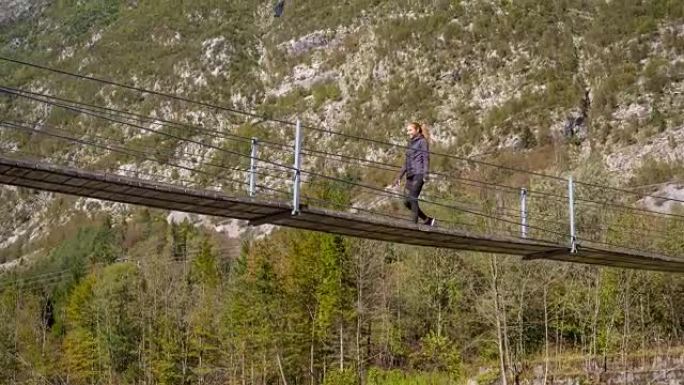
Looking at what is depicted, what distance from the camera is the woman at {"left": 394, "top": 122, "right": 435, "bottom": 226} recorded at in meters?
11.6

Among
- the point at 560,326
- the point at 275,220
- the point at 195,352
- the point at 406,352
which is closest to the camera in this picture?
the point at 275,220

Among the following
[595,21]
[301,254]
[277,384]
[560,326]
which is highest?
[595,21]

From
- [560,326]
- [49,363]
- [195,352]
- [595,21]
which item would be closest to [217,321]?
[195,352]

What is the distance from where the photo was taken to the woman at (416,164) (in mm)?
11617

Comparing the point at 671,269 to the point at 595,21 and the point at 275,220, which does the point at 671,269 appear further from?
the point at 595,21

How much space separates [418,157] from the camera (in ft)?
38.3

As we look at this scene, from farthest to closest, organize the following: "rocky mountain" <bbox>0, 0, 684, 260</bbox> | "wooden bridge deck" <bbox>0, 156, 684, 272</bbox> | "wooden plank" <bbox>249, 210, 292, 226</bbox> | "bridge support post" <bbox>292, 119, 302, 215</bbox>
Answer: "rocky mountain" <bbox>0, 0, 684, 260</bbox>, "wooden plank" <bbox>249, 210, 292, 226</bbox>, "bridge support post" <bbox>292, 119, 302, 215</bbox>, "wooden bridge deck" <bbox>0, 156, 684, 272</bbox>

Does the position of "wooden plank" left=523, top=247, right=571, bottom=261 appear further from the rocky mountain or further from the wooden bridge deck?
the rocky mountain

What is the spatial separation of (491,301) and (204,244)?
3027 centimetres

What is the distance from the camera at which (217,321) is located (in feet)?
144

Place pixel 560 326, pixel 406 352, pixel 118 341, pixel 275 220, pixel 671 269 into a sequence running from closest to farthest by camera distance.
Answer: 1. pixel 275 220
2. pixel 671 269
3. pixel 560 326
4. pixel 406 352
5. pixel 118 341

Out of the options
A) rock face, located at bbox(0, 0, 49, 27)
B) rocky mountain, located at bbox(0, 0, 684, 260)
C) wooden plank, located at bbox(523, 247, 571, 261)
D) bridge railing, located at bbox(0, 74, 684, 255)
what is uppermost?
rock face, located at bbox(0, 0, 49, 27)

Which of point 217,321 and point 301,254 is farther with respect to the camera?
point 217,321

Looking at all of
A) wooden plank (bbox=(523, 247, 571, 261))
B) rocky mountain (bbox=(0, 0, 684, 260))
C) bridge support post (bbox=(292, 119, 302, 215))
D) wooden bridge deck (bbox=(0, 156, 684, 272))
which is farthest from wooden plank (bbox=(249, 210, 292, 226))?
rocky mountain (bbox=(0, 0, 684, 260))
